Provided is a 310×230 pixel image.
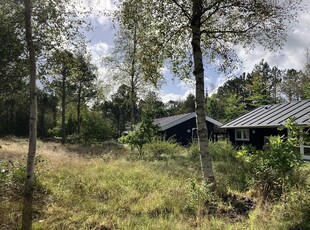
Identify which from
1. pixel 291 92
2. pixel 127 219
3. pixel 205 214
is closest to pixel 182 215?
pixel 205 214

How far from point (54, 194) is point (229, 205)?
4006 mm

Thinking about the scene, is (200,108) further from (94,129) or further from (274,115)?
(94,129)

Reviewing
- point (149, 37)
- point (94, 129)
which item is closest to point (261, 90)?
point (94, 129)

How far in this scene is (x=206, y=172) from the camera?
7168mm

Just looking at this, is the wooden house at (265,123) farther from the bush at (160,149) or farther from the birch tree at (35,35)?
the birch tree at (35,35)

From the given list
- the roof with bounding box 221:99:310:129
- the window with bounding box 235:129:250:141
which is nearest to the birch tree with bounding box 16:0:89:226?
the roof with bounding box 221:99:310:129

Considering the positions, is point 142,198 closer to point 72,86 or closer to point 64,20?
point 64,20

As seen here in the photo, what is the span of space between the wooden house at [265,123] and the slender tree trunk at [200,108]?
9.90 m

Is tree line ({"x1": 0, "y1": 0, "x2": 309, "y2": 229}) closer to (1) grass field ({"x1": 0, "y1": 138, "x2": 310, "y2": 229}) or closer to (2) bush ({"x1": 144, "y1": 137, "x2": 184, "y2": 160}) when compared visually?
(1) grass field ({"x1": 0, "y1": 138, "x2": 310, "y2": 229})

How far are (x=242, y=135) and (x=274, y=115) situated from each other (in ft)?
10.9

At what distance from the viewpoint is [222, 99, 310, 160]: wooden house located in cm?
1646

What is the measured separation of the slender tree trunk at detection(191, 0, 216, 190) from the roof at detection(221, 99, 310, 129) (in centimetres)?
961

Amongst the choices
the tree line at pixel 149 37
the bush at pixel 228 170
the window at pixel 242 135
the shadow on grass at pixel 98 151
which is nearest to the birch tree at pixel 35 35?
the tree line at pixel 149 37

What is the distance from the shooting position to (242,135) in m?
21.0
